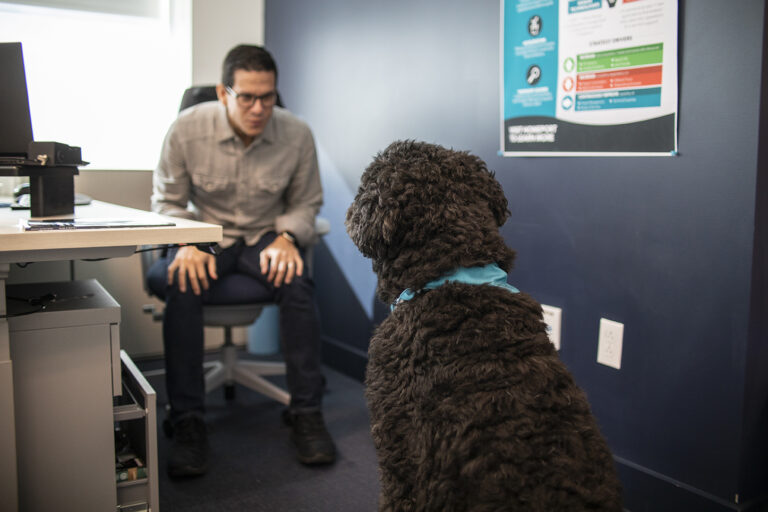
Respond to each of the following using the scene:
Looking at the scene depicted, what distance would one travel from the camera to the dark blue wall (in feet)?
4.95

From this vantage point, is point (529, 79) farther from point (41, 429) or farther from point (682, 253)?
point (41, 429)

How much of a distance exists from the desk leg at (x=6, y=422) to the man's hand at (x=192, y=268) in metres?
0.76

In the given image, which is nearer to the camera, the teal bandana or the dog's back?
the dog's back

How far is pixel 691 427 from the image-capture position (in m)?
1.64

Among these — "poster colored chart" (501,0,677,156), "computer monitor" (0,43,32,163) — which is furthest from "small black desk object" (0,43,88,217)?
"poster colored chart" (501,0,677,156)

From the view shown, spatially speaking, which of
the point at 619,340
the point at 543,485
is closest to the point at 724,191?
the point at 619,340

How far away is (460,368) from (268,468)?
4.00ft

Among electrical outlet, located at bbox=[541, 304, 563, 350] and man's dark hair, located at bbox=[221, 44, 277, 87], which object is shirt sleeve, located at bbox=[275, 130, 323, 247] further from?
electrical outlet, located at bbox=[541, 304, 563, 350]

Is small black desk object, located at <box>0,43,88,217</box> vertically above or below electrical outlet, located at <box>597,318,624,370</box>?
above

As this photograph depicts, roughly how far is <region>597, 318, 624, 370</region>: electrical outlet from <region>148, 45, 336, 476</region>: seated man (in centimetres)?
84

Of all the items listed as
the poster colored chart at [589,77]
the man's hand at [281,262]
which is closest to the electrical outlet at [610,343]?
the poster colored chart at [589,77]

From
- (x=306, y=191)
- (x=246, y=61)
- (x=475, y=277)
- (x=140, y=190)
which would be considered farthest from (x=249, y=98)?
(x=475, y=277)

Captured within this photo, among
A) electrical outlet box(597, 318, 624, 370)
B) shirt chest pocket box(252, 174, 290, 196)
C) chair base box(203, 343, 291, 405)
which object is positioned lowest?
chair base box(203, 343, 291, 405)

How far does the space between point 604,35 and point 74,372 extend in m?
1.47
